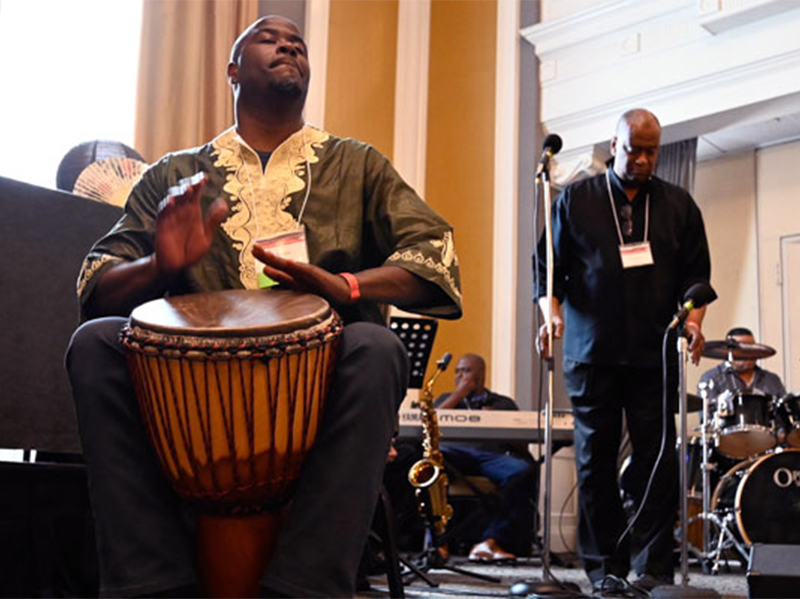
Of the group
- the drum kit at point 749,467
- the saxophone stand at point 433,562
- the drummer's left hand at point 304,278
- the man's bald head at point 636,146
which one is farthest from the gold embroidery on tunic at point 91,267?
the drum kit at point 749,467

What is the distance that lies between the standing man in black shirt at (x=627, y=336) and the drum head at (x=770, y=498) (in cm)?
153

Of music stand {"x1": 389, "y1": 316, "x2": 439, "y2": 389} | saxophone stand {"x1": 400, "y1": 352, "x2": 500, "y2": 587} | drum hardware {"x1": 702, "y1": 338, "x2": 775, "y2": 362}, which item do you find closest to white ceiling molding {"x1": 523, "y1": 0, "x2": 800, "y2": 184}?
drum hardware {"x1": 702, "y1": 338, "x2": 775, "y2": 362}

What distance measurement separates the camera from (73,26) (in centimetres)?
488

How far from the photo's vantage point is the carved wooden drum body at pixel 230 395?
160cm

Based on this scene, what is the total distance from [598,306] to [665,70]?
290 centimetres

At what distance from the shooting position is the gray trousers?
1.57 meters

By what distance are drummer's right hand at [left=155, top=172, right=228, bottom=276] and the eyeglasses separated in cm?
191

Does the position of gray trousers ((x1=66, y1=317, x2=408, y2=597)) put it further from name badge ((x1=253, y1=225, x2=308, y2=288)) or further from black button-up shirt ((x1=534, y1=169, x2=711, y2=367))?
black button-up shirt ((x1=534, y1=169, x2=711, y2=367))

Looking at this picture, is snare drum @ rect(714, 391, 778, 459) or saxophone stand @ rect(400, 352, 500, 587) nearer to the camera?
saxophone stand @ rect(400, 352, 500, 587)

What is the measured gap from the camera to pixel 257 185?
212 centimetres

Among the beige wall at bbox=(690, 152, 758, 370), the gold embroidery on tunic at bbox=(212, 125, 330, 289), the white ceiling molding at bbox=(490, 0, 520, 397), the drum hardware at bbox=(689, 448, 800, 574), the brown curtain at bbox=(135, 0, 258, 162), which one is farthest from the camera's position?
the beige wall at bbox=(690, 152, 758, 370)

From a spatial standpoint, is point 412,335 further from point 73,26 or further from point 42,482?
point 73,26

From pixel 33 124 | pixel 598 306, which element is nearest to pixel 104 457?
pixel 598 306

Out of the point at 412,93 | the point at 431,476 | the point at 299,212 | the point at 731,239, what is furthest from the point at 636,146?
the point at 731,239
